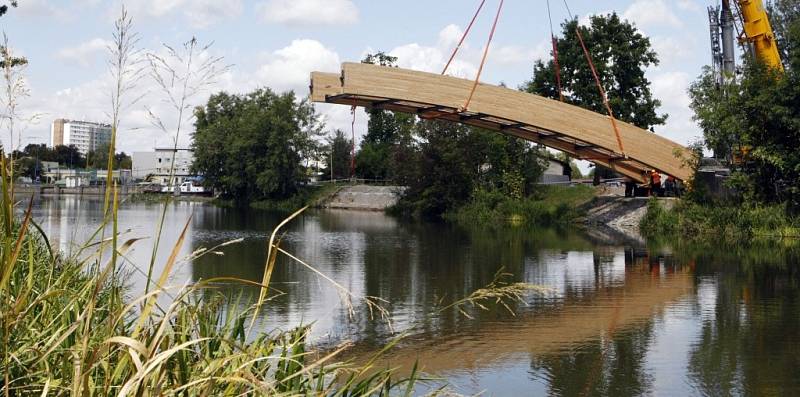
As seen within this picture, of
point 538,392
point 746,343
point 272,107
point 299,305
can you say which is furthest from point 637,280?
point 272,107

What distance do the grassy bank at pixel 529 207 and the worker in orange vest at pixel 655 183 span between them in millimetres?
4162

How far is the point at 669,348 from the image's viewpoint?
819 centimetres

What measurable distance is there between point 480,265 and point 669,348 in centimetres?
763

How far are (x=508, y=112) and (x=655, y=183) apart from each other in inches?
294

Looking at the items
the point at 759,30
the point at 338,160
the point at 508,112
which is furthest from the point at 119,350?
the point at 338,160

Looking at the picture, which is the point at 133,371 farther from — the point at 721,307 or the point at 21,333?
the point at 721,307

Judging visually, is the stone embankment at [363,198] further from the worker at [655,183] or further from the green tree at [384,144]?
the worker at [655,183]

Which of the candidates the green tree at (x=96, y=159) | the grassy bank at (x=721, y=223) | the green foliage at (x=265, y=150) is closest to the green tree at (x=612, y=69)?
the grassy bank at (x=721, y=223)

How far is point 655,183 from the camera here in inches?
1081

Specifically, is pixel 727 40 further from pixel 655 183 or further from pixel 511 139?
pixel 511 139

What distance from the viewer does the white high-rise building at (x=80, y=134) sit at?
336 cm

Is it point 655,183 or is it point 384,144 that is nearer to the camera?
point 655,183

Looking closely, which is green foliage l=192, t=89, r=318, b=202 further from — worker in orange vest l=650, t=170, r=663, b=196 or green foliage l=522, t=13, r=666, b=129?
worker in orange vest l=650, t=170, r=663, b=196

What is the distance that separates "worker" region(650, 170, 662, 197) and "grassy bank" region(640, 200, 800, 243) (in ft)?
3.13
